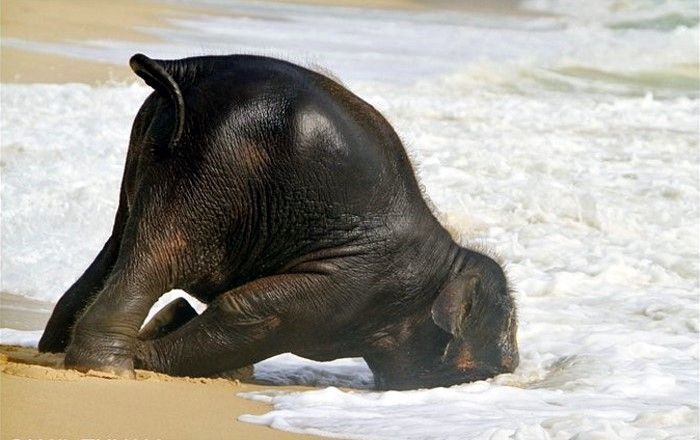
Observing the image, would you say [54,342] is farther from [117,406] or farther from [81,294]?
[117,406]

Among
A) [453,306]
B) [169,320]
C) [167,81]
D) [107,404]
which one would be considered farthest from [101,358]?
[453,306]

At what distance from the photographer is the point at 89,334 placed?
643 centimetres

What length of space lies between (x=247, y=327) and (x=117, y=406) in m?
0.92

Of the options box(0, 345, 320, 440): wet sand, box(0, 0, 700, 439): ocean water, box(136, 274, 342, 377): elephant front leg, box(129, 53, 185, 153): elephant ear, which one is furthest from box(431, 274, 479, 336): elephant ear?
box(129, 53, 185, 153): elephant ear

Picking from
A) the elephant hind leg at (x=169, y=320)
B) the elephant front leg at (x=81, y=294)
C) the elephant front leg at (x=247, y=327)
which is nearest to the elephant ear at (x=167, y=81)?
the elephant front leg at (x=81, y=294)

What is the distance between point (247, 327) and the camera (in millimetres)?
6508

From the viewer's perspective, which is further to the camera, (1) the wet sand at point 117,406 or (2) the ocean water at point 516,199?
(2) the ocean water at point 516,199

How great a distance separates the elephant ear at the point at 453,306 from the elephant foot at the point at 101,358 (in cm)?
137

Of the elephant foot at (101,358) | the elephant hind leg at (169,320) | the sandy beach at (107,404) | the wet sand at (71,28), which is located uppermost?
the wet sand at (71,28)

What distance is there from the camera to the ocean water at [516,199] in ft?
21.3

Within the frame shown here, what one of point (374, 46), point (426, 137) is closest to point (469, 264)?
point (426, 137)

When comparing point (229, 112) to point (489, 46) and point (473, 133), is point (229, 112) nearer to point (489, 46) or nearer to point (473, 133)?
point (473, 133)

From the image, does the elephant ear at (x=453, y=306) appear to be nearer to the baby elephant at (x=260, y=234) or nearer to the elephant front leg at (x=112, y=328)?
the baby elephant at (x=260, y=234)

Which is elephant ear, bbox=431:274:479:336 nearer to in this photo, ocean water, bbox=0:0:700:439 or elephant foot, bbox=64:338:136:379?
ocean water, bbox=0:0:700:439
